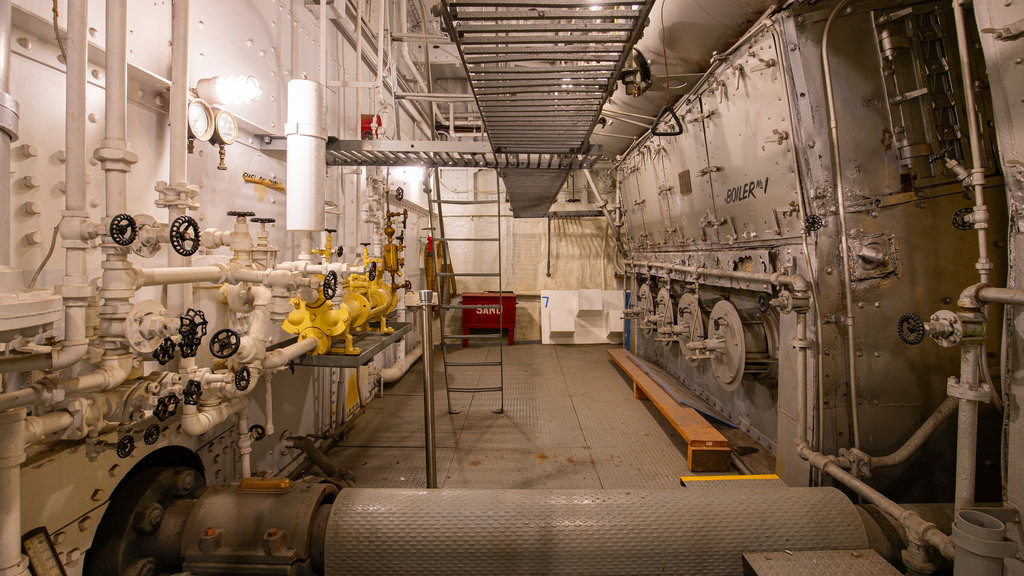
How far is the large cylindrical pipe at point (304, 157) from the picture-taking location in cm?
211

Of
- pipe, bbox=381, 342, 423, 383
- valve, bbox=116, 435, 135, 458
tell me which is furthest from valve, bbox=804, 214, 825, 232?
pipe, bbox=381, 342, 423, 383

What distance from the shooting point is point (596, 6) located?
1.28 m

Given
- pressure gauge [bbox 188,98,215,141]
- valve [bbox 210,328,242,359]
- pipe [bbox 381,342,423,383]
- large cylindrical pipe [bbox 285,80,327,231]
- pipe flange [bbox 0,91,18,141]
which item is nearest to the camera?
pipe flange [bbox 0,91,18,141]

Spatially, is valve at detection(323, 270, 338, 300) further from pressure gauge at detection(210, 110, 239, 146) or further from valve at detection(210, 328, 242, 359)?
pressure gauge at detection(210, 110, 239, 146)

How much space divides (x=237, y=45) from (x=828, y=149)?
122 inches

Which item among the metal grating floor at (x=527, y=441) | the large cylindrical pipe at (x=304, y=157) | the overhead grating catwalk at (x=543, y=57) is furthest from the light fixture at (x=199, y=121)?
the metal grating floor at (x=527, y=441)

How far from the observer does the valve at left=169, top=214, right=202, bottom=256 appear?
113 centimetres

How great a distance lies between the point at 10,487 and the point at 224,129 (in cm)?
150

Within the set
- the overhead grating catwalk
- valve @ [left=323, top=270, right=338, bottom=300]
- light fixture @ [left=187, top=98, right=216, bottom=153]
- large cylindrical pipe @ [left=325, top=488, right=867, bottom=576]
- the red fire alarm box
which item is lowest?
large cylindrical pipe @ [left=325, top=488, right=867, bottom=576]

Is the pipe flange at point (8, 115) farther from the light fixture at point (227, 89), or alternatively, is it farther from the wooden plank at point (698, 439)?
the wooden plank at point (698, 439)

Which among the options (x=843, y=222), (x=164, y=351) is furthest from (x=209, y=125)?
(x=843, y=222)

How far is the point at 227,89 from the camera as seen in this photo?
6.08ft

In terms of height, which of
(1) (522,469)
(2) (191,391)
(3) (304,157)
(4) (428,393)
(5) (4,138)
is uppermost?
(3) (304,157)

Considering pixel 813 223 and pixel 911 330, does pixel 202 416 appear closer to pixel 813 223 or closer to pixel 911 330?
pixel 911 330
